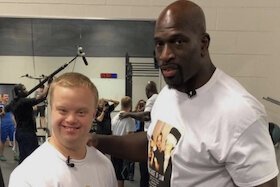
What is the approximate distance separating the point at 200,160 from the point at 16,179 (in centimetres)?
60

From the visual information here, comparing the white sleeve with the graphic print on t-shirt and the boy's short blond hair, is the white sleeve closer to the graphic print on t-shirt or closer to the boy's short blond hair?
the boy's short blond hair

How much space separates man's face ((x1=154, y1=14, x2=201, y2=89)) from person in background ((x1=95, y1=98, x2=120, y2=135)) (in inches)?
90.0

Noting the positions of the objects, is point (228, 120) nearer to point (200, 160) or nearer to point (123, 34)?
point (200, 160)

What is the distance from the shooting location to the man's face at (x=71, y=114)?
1168 mm

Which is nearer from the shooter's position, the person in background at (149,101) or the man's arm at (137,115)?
the person in background at (149,101)

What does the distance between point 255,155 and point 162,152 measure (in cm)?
36

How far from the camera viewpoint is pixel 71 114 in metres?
1.17

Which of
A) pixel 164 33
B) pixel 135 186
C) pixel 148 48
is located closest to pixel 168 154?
pixel 164 33

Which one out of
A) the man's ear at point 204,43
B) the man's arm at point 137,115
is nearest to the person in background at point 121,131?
the man's arm at point 137,115

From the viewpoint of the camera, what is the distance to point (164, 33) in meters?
1.14

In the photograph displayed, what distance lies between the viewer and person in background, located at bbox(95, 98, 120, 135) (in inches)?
136

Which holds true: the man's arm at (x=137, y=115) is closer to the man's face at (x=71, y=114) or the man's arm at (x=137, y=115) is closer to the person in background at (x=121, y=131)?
the person in background at (x=121, y=131)

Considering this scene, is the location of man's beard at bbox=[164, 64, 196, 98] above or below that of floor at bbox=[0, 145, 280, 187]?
above

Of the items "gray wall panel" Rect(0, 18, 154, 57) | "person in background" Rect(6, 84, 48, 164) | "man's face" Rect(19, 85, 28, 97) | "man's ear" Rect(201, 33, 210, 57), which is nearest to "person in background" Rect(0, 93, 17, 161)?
"person in background" Rect(6, 84, 48, 164)
